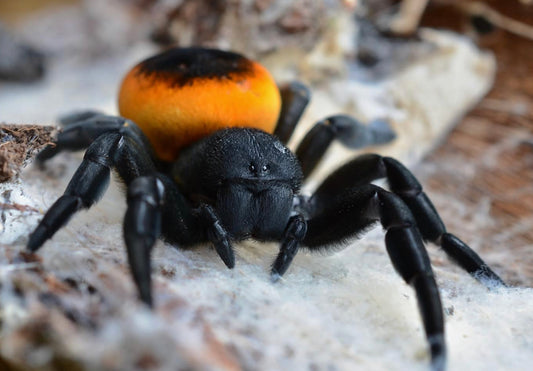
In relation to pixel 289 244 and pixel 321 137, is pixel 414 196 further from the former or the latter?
pixel 321 137

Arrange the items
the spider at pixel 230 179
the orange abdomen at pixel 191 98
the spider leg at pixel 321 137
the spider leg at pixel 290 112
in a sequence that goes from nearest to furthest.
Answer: the spider at pixel 230 179
the orange abdomen at pixel 191 98
the spider leg at pixel 321 137
the spider leg at pixel 290 112

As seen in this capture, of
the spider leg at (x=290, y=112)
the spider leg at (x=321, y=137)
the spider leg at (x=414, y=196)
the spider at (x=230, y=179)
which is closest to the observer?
the spider at (x=230, y=179)

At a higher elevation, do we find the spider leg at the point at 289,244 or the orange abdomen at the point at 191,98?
the orange abdomen at the point at 191,98

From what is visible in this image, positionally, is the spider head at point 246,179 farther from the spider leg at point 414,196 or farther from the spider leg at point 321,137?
the spider leg at point 321,137

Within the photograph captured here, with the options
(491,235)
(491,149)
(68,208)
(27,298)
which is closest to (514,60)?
(491,149)

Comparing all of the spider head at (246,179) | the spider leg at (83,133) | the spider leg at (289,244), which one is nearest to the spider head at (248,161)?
the spider head at (246,179)

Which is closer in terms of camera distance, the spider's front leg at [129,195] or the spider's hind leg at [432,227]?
the spider's front leg at [129,195]

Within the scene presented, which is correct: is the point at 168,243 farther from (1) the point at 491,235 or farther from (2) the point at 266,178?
(1) the point at 491,235
